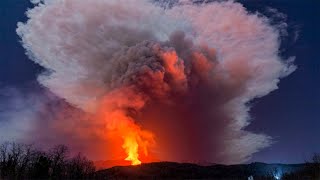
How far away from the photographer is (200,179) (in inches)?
7756

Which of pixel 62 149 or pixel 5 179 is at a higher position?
pixel 62 149

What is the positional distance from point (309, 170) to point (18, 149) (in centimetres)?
8575

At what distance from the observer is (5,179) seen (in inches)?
4348

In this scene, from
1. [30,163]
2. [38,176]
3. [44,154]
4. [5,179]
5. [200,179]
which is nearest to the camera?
[5,179]

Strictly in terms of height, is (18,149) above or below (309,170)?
above

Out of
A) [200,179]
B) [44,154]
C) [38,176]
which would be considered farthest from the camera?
[200,179]

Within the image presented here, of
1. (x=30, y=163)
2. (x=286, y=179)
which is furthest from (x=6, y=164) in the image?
(x=286, y=179)

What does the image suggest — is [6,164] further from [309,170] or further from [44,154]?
[309,170]

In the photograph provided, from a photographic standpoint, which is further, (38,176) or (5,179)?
(38,176)

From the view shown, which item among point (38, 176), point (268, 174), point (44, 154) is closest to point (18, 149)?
point (44, 154)

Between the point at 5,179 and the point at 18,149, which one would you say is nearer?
the point at 5,179

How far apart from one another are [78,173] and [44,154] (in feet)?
40.7

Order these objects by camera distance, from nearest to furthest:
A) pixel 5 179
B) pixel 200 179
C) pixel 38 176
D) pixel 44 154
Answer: pixel 5 179 < pixel 38 176 < pixel 44 154 < pixel 200 179

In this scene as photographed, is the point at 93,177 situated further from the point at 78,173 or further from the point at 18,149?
the point at 18,149
